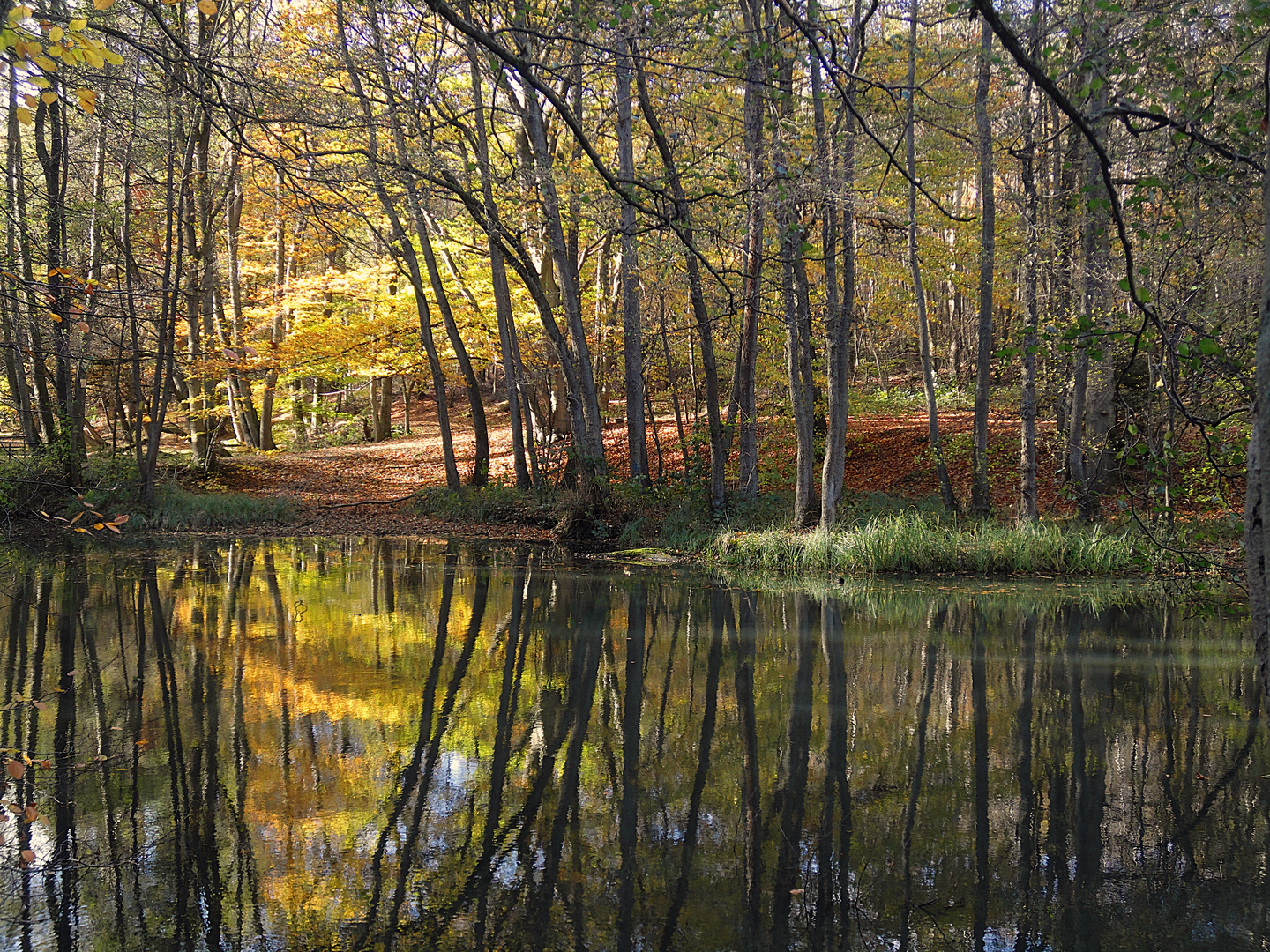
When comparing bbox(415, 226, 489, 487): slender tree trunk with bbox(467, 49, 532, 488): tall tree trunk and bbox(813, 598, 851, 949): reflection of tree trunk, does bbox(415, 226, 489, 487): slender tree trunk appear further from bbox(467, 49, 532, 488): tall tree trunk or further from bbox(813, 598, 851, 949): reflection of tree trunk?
bbox(813, 598, 851, 949): reflection of tree trunk

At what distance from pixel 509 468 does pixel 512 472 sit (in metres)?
0.92

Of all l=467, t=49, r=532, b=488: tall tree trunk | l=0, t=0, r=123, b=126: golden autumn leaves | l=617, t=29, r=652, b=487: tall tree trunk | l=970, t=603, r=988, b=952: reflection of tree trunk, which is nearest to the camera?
l=0, t=0, r=123, b=126: golden autumn leaves

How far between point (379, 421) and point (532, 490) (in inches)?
502

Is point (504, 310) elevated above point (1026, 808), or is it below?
above

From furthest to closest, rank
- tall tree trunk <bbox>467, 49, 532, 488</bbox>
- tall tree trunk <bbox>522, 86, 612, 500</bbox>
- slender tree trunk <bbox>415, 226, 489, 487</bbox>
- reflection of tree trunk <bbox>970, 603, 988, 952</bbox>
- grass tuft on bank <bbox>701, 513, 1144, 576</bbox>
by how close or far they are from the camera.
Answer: slender tree trunk <bbox>415, 226, 489, 487</bbox> < tall tree trunk <bbox>467, 49, 532, 488</bbox> < tall tree trunk <bbox>522, 86, 612, 500</bbox> < grass tuft on bank <bbox>701, 513, 1144, 576</bbox> < reflection of tree trunk <bbox>970, 603, 988, 952</bbox>

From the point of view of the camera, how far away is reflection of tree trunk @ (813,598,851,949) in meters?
3.27

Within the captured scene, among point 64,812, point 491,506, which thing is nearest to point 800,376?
point 491,506

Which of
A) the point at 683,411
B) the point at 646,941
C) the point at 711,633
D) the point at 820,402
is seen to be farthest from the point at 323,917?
the point at 683,411

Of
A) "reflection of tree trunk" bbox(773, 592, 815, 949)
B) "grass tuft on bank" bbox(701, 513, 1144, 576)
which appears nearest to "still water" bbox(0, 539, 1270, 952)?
"reflection of tree trunk" bbox(773, 592, 815, 949)

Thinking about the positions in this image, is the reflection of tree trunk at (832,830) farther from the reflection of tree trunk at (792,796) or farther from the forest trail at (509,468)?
the forest trail at (509,468)

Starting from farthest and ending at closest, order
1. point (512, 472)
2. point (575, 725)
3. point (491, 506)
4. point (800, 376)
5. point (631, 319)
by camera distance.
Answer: point (512, 472)
point (491, 506)
point (631, 319)
point (800, 376)
point (575, 725)

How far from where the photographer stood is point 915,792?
4.50 metres

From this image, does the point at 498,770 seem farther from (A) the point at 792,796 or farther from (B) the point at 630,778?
(A) the point at 792,796

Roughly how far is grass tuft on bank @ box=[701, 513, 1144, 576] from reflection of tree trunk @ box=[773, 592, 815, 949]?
185 inches
